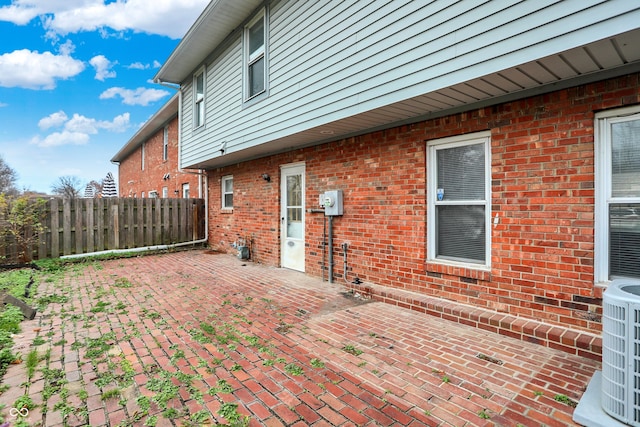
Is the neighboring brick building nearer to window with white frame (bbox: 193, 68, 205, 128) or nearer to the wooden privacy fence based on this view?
the wooden privacy fence

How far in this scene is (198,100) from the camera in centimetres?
935

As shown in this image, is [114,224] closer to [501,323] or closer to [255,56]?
[255,56]

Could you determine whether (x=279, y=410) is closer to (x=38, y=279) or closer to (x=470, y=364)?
(x=470, y=364)

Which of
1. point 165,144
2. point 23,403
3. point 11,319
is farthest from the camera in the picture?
point 165,144

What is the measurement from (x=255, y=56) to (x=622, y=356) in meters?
7.09

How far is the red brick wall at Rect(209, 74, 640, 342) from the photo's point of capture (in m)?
2.98

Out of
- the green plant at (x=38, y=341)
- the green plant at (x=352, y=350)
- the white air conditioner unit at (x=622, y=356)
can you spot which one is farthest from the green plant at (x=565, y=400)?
the green plant at (x=38, y=341)

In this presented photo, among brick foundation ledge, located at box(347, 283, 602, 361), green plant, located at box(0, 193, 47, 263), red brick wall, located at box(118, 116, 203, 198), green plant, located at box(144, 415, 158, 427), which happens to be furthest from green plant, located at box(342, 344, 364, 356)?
red brick wall, located at box(118, 116, 203, 198)

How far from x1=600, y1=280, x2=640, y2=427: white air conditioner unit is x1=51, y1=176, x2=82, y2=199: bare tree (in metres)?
32.7

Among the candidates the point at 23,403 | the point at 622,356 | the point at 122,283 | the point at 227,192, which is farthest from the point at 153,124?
the point at 622,356

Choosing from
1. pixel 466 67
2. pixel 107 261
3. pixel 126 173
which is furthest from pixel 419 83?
pixel 126 173

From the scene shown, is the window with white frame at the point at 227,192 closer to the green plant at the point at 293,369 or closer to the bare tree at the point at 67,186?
the green plant at the point at 293,369

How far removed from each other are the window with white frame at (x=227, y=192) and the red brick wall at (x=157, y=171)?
2.92 meters

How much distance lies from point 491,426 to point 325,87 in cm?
429
